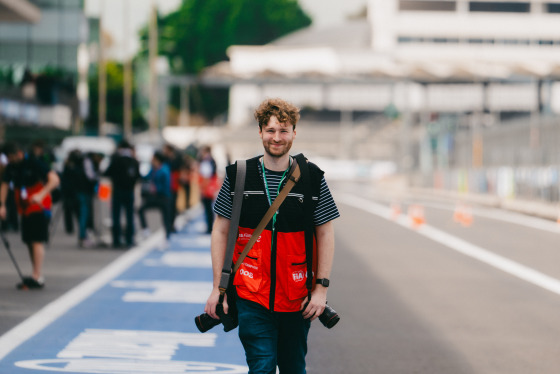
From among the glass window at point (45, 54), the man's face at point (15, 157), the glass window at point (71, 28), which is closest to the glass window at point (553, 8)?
the glass window at point (71, 28)

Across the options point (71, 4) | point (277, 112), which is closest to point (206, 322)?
point (277, 112)

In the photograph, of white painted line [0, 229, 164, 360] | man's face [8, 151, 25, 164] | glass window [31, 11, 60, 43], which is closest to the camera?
white painted line [0, 229, 164, 360]

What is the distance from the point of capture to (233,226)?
5371 mm

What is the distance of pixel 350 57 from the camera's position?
101 m

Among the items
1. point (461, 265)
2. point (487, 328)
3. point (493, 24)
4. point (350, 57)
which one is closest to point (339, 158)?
point (350, 57)

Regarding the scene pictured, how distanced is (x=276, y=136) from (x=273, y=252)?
0.53m

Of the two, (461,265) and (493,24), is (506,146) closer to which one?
(461,265)

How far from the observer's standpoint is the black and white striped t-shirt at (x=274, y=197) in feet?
17.7

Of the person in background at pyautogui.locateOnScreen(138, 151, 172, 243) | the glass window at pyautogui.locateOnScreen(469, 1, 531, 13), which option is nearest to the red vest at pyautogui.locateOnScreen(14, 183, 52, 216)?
the person in background at pyautogui.locateOnScreen(138, 151, 172, 243)

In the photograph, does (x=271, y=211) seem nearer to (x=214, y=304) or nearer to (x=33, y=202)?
(x=214, y=304)

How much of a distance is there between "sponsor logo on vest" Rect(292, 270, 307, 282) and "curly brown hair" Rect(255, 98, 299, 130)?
675mm

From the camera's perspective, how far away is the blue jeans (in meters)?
5.34

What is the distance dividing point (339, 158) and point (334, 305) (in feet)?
255

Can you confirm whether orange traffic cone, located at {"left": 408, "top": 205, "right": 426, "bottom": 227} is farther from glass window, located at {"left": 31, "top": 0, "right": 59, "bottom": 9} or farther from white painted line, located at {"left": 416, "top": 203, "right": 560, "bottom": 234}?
glass window, located at {"left": 31, "top": 0, "right": 59, "bottom": 9}
